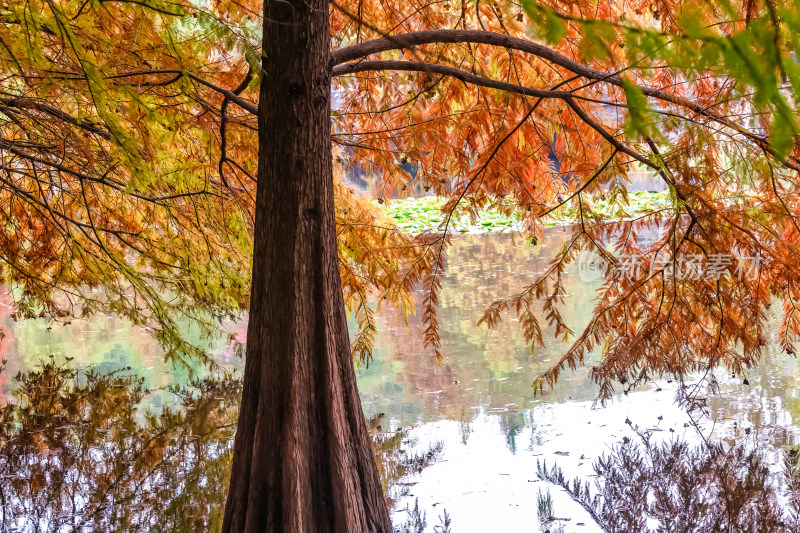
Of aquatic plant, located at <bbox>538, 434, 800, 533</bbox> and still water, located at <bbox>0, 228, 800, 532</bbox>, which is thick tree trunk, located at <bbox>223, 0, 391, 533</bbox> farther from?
aquatic plant, located at <bbox>538, 434, 800, 533</bbox>

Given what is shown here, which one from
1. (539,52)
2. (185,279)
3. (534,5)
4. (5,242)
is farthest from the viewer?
(5,242)

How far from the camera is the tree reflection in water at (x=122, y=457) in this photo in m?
3.73

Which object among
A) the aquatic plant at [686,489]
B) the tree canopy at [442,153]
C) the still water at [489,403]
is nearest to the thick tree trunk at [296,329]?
the tree canopy at [442,153]

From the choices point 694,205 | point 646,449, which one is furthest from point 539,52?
point 646,449

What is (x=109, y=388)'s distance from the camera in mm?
6414

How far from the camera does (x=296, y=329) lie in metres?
2.85

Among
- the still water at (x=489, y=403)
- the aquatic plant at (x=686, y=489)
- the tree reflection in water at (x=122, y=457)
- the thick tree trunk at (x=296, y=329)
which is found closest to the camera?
the thick tree trunk at (x=296, y=329)

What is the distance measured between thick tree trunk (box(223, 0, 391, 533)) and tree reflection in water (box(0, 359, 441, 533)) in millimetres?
1068

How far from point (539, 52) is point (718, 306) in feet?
5.50

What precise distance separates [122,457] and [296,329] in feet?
8.16

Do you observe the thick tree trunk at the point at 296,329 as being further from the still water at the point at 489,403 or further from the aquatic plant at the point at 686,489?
the aquatic plant at the point at 686,489

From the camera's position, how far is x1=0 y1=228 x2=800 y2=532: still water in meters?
4.01

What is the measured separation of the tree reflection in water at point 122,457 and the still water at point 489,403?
0.31 metres

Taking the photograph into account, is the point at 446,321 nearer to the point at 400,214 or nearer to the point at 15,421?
the point at 15,421
